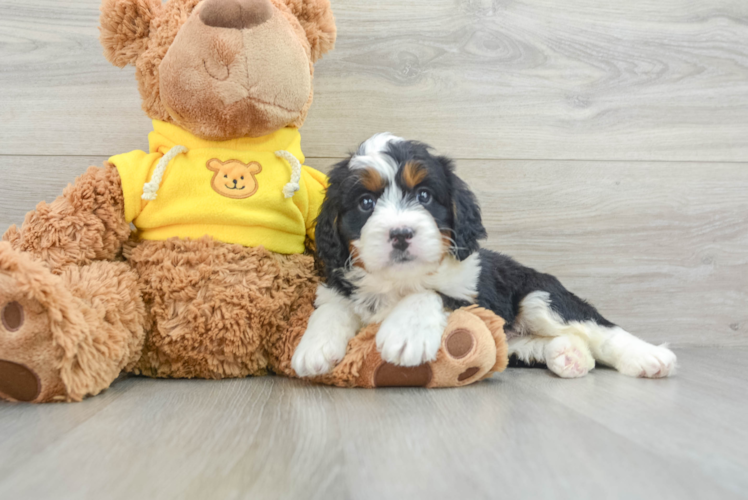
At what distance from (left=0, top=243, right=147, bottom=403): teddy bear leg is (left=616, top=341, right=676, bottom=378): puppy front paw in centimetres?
148

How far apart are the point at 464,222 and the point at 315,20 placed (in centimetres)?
83

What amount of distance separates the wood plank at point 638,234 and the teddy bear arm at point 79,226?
133cm

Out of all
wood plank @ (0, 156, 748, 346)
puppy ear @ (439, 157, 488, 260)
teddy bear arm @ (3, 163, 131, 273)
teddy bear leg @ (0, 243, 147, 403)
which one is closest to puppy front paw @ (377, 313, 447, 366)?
puppy ear @ (439, 157, 488, 260)

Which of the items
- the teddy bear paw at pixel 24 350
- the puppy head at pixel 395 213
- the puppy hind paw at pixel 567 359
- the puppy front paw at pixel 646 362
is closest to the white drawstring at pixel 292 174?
the puppy head at pixel 395 213

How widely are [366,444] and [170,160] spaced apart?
1056mm

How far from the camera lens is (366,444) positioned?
Answer: 100 centimetres

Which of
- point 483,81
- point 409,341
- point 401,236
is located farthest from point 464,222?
point 483,81

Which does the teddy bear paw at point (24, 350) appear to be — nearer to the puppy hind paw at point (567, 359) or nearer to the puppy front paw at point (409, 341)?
the puppy front paw at point (409, 341)

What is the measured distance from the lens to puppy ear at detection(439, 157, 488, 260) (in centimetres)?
152

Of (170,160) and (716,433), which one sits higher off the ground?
(170,160)

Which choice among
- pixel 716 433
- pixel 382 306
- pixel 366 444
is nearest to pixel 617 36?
pixel 382 306

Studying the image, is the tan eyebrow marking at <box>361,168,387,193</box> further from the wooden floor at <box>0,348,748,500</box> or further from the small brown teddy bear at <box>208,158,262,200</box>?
the wooden floor at <box>0,348,748,500</box>

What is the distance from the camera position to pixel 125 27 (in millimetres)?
1604

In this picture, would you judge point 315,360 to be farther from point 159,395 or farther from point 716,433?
point 716,433
